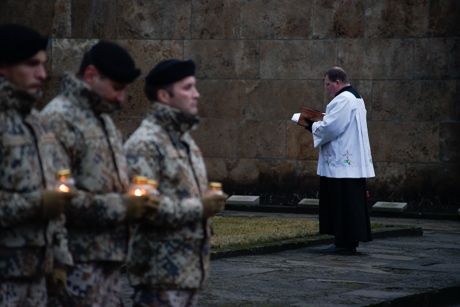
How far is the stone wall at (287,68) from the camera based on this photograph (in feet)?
47.5

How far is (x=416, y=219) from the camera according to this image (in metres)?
14.0

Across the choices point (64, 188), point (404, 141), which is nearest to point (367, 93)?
point (404, 141)

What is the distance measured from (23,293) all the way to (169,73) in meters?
1.21

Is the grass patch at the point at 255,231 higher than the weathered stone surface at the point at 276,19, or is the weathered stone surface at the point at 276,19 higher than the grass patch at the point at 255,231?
the weathered stone surface at the point at 276,19

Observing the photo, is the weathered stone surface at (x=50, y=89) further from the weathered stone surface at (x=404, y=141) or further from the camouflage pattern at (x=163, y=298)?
the camouflage pattern at (x=163, y=298)

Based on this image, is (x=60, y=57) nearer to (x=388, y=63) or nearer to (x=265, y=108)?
(x=265, y=108)

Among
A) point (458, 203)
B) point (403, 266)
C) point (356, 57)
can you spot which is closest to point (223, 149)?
point (356, 57)

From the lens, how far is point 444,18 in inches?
569

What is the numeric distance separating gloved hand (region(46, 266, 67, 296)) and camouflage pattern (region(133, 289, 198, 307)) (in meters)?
0.45

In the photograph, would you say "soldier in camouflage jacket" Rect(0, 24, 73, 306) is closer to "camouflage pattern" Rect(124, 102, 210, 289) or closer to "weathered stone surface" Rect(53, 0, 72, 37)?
"camouflage pattern" Rect(124, 102, 210, 289)

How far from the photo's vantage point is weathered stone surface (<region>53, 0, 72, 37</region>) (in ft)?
50.8

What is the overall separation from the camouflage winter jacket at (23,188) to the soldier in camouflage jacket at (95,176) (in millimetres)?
182

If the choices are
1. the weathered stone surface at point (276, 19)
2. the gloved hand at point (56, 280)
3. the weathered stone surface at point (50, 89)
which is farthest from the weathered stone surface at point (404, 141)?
the gloved hand at point (56, 280)

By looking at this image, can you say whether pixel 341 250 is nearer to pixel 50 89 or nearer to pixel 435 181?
pixel 435 181
